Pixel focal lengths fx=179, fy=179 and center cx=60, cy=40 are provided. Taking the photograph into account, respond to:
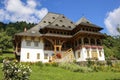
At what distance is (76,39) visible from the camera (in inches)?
1585

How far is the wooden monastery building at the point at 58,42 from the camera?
3794 centimetres

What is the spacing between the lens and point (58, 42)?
40375 mm

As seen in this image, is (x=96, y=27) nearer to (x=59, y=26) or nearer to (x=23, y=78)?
(x=59, y=26)

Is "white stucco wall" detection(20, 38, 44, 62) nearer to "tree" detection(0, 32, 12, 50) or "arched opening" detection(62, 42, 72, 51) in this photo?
"arched opening" detection(62, 42, 72, 51)

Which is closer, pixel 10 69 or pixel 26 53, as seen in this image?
pixel 10 69

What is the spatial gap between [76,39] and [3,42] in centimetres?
3556

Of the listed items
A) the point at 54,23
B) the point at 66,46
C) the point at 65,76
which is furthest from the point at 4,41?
the point at 65,76

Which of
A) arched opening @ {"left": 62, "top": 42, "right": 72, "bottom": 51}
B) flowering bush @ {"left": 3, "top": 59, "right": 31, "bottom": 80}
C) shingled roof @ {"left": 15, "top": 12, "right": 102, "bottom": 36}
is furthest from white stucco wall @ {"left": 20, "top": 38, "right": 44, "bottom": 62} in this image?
flowering bush @ {"left": 3, "top": 59, "right": 31, "bottom": 80}

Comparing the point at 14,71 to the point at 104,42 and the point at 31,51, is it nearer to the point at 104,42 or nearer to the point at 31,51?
the point at 104,42

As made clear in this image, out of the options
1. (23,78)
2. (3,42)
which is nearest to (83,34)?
(23,78)

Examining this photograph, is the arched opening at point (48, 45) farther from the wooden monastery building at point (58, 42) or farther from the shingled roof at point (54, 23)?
the shingled roof at point (54, 23)

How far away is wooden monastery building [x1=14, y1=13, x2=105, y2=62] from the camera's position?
37.9 m

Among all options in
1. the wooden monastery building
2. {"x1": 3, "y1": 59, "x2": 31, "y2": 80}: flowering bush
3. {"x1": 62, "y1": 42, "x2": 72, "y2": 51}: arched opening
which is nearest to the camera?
{"x1": 3, "y1": 59, "x2": 31, "y2": 80}: flowering bush

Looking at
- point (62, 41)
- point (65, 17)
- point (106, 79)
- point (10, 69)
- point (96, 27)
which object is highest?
point (65, 17)
